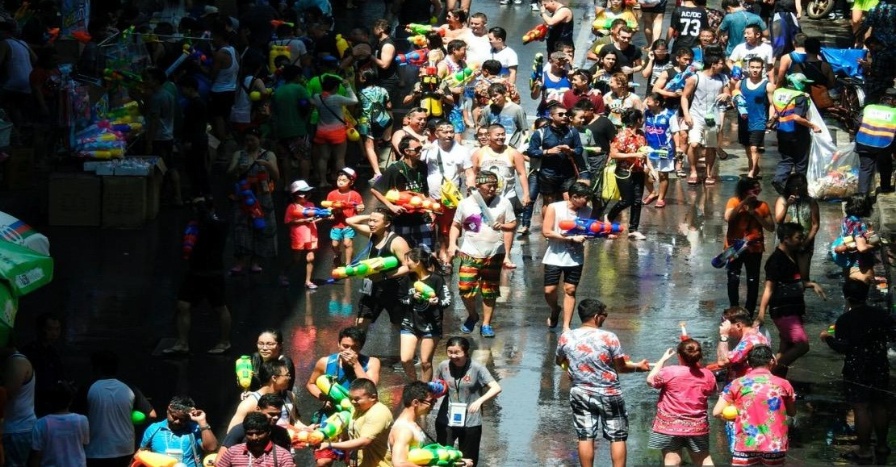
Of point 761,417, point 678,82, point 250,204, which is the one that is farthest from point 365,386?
point 678,82

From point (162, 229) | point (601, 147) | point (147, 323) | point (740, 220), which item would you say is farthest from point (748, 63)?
point (147, 323)

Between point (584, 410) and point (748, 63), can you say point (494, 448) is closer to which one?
point (584, 410)

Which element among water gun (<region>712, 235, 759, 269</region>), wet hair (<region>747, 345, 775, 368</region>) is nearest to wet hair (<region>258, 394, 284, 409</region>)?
wet hair (<region>747, 345, 775, 368</region>)

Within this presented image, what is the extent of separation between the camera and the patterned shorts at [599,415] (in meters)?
12.2

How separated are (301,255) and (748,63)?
692cm

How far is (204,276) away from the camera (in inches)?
586

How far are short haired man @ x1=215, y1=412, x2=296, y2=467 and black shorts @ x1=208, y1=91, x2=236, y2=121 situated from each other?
11505 millimetres

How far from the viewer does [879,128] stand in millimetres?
19156

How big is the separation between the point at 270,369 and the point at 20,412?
1771mm

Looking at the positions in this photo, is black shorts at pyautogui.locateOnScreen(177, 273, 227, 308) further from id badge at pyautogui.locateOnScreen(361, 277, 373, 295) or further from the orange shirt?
the orange shirt

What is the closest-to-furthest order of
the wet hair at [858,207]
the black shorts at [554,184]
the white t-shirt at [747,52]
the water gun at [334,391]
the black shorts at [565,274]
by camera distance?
the water gun at [334,391] < the black shorts at [565,274] < the wet hair at [858,207] < the black shorts at [554,184] < the white t-shirt at [747,52]

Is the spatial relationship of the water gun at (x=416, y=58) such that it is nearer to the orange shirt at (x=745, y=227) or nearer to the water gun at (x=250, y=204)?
the water gun at (x=250, y=204)

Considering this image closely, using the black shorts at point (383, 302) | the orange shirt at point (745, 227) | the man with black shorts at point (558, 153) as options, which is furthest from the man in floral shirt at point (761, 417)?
the man with black shorts at point (558, 153)

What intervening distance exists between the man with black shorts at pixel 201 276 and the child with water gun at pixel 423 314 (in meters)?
1.86
